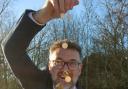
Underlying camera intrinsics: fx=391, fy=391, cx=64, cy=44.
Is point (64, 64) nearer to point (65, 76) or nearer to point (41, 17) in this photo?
point (65, 76)

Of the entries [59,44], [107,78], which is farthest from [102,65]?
[59,44]

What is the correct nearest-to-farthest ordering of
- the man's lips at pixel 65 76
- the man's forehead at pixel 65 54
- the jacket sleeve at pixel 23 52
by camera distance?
the jacket sleeve at pixel 23 52
the man's lips at pixel 65 76
the man's forehead at pixel 65 54

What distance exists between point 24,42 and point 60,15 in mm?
334

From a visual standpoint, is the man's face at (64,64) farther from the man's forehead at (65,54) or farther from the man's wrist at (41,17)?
the man's wrist at (41,17)

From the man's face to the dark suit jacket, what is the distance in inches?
2.8

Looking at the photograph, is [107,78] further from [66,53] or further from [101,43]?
[66,53]

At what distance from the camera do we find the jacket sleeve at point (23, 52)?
178 cm

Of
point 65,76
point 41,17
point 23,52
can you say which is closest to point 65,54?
point 65,76

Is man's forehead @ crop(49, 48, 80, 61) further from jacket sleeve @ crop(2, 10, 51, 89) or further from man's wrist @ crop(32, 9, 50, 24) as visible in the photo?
man's wrist @ crop(32, 9, 50, 24)

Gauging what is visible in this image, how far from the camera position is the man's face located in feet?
6.40

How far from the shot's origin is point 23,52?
1863mm

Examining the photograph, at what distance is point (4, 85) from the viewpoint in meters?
19.1

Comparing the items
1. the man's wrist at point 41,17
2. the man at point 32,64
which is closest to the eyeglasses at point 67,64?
the man at point 32,64

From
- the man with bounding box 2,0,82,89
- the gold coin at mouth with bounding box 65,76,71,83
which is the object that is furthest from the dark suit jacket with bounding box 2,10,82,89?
the gold coin at mouth with bounding box 65,76,71,83
